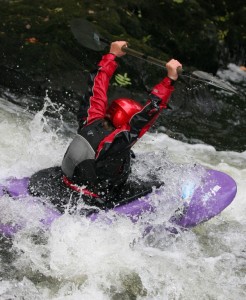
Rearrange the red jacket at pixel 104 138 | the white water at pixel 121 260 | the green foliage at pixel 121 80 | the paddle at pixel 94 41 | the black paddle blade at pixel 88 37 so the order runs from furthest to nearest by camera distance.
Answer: the green foliage at pixel 121 80
the black paddle blade at pixel 88 37
the paddle at pixel 94 41
the red jacket at pixel 104 138
the white water at pixel 121 260

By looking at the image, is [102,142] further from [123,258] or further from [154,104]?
[123,258]

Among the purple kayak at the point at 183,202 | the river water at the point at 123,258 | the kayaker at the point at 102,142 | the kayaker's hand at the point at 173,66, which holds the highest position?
the kayaker's hand at the point at 173,66

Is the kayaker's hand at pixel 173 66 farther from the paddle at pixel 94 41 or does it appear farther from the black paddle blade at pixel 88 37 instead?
the black paddle blade at pixel 88 37

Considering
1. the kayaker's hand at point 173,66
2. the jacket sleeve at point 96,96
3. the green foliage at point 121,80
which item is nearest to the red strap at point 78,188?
the jacket sleeve at point 96,96

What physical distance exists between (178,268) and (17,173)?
77.0 inches

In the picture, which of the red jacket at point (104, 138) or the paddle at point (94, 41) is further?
the paddle at point (94, 41)

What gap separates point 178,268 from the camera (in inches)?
188

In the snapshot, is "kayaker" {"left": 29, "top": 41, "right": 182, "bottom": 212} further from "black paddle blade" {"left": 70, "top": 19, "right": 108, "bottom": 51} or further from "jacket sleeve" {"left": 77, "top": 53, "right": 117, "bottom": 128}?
"black paddle blade" {"left": 70, "top": 19, "right": 108, "bottom": 51}

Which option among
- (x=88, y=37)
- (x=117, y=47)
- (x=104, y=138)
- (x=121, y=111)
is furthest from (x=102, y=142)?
(x=88, y=37)

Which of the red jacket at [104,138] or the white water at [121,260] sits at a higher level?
the red jacket at [104,138]

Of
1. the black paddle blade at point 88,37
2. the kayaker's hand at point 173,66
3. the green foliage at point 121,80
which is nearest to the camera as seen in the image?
the kayaker's hand at point 173,66

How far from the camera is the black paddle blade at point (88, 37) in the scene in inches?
223

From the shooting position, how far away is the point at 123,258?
4703 millimetres

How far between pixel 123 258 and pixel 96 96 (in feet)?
5.33
